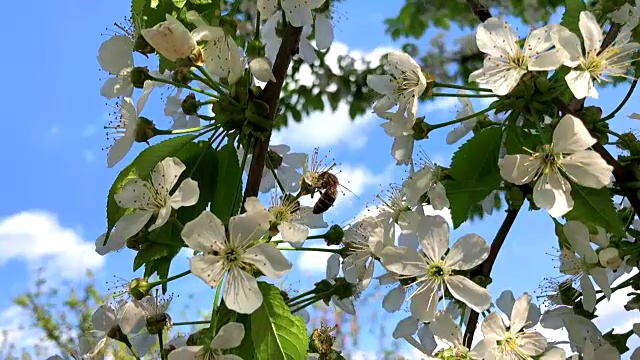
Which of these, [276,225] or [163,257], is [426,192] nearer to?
[276,225]

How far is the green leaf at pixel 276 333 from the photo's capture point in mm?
1086

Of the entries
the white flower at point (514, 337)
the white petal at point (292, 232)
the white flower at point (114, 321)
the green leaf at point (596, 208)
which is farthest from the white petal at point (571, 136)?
the white flower at point (114, 321)

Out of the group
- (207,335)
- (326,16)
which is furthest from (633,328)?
(326,16)

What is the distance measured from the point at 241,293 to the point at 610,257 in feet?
2.21

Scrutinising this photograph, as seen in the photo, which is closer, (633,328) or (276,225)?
(276,225)

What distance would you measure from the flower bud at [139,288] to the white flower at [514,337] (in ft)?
1.98

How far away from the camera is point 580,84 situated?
112 centimetres

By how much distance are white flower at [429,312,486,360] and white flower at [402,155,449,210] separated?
0.74 ft

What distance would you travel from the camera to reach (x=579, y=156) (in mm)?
1139

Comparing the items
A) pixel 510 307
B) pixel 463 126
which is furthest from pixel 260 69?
pixel 510 307

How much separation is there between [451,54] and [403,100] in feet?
8.08

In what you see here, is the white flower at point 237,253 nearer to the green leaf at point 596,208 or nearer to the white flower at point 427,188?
the white flower at point 427,188

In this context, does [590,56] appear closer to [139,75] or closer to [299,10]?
[299,10]

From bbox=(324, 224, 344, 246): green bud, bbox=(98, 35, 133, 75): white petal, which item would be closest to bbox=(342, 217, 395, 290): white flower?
bbox=(324, 224, 344, 246): green bud
